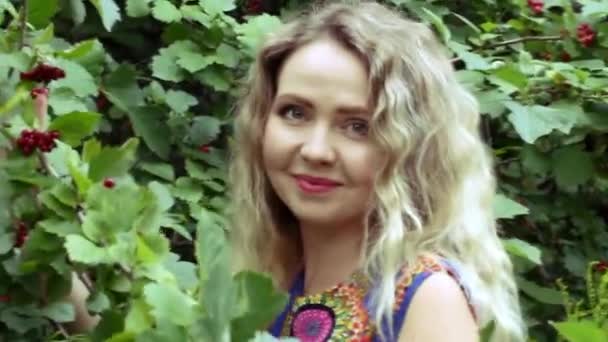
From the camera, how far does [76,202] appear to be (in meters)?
1.42

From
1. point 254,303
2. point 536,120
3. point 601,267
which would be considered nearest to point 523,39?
point 536,120

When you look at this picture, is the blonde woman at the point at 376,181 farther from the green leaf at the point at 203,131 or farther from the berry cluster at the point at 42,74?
the green leaf at the point at 203,131

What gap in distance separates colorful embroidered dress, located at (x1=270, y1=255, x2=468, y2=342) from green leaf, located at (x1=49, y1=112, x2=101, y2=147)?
0.34 m

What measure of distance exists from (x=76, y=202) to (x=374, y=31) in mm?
441

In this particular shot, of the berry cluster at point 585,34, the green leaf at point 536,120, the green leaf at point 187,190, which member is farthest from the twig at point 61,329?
the berry cluster at point 585,34

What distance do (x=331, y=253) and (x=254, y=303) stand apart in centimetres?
83

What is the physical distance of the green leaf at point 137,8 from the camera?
2477 mm

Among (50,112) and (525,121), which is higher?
(50,112)

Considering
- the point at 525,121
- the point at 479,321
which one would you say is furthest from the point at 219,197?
the point at 479,321

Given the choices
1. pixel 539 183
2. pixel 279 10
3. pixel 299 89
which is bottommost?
pixel 539 183

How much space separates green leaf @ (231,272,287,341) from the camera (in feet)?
2.52

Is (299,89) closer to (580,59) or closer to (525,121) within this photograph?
(525,121)

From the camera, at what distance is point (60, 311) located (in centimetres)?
154

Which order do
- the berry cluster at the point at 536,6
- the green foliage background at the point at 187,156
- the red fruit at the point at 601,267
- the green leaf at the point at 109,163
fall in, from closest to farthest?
the green foliage background at the point at 187,156, the green leaf at the point at 109,163, the red fruit at the point at 601,267, the berry cluster at the point at 536,6
